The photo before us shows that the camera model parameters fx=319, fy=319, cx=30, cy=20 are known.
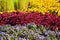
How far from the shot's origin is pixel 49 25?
575 cm

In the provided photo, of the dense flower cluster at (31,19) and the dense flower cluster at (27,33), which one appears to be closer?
the dense flower cluster at (27,33)

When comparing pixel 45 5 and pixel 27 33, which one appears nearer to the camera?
pixel 27 33

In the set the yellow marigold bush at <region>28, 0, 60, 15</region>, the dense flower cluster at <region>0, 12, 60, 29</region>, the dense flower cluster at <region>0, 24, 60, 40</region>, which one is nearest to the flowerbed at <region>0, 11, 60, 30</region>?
the dense flower cluster at <region>0, 12, 60, 29</region>

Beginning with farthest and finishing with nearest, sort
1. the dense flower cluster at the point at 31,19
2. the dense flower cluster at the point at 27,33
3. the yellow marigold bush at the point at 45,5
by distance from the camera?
the yellow marigold bush at the point at 45,5 → the dense flower cluster at the point at 31,19 → the dense flower cluster at the point at 27,33

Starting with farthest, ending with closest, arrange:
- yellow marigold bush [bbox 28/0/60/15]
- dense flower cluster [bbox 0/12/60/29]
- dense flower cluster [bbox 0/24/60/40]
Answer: yellow marigold bush [bbox 28/0/60/15], dense flower cluster [bbox 0/12/60/29], dense flower cluster [bbox 0/24/60/40]

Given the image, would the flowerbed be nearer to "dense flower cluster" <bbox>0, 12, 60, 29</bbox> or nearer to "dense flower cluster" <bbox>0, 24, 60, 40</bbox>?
"dense flower cluster" <bbox>0, 12, 60, 29</bbox>

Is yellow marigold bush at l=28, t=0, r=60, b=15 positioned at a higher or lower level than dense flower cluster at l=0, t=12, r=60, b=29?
lower

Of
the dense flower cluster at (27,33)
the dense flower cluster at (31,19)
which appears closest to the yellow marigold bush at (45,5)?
the dense flower cluster at (31,19)

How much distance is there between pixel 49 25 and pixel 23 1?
7.08 feet

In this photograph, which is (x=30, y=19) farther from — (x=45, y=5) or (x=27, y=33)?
(x=45, y=5)

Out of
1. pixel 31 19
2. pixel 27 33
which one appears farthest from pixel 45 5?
pixel 27 33

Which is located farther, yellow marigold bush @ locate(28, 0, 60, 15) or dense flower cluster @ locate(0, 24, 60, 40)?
yellow marigold bush @ locate(28, 0, 60, 15)

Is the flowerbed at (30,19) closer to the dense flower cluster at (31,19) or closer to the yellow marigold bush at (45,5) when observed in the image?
the dense flower cluster at (31,19)

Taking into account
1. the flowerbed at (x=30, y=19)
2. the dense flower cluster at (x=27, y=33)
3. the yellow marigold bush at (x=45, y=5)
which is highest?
the dense flower cluster at (x=27, y=33)
